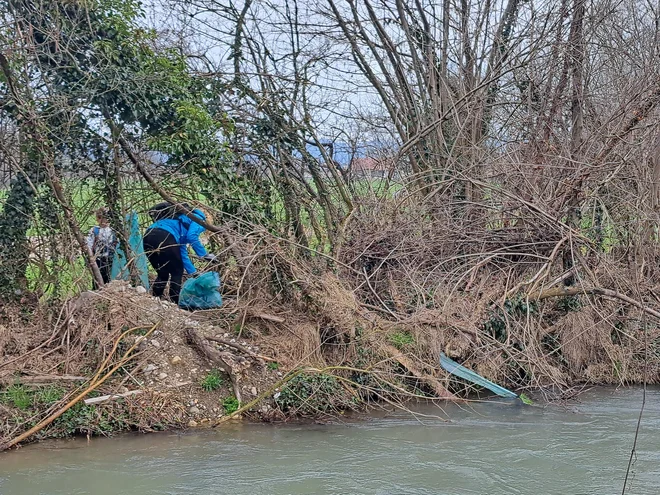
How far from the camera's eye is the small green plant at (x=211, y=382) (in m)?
8.17

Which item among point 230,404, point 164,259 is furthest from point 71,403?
point 164,259

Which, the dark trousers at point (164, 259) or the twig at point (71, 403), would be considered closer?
the twig at point (71, 403)

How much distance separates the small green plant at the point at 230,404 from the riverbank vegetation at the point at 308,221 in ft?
0.06

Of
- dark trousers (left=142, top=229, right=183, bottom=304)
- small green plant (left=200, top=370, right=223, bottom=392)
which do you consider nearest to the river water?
small green plant (left=200, top=370, right=223, bottom=392)

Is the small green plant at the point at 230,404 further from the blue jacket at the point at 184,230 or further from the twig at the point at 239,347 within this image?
the blue jacket at the point at 184,230

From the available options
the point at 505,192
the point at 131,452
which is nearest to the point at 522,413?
the point at 505,192

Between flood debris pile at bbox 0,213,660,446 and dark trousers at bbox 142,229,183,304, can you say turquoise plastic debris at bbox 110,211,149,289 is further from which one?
flood debris pile at bbox 0,213,660,446

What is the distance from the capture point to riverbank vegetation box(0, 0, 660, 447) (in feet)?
27.0

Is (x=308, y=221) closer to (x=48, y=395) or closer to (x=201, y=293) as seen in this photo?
(x=201, y=293)

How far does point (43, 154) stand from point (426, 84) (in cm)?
656

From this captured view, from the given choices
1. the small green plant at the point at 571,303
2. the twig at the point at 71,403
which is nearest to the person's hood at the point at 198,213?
the twig at the point at 71,403

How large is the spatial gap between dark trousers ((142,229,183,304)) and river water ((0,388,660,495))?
Answer: 266 centimetres

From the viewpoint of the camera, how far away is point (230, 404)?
8109mm

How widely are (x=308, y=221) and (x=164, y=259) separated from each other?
7.71ft
